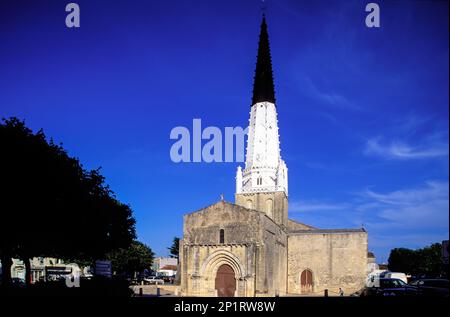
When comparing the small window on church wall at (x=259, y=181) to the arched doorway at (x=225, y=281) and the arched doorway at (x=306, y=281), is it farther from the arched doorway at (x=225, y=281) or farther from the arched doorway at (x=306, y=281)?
the arched doorway at (x=225, y=281)

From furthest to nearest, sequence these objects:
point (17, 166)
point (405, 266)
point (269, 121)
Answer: point (405, 266) < point (269, 121) < point (17, 166)

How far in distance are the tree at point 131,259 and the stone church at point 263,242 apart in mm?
20038

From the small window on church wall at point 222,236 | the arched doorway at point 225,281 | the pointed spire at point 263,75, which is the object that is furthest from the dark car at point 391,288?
the pointed spire at point 263,75

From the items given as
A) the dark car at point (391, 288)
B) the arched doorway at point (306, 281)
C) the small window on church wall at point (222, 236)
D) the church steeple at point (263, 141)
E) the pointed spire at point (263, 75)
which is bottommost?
the arched doorway at point (306, 281)

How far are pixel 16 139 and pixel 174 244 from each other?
6921 centimetres

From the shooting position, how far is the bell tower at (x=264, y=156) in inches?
2069

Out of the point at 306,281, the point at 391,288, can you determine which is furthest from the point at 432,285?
the point at 306,281

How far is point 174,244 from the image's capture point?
86.8 metres

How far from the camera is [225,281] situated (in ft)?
127

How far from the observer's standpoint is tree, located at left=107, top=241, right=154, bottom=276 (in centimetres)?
6097
